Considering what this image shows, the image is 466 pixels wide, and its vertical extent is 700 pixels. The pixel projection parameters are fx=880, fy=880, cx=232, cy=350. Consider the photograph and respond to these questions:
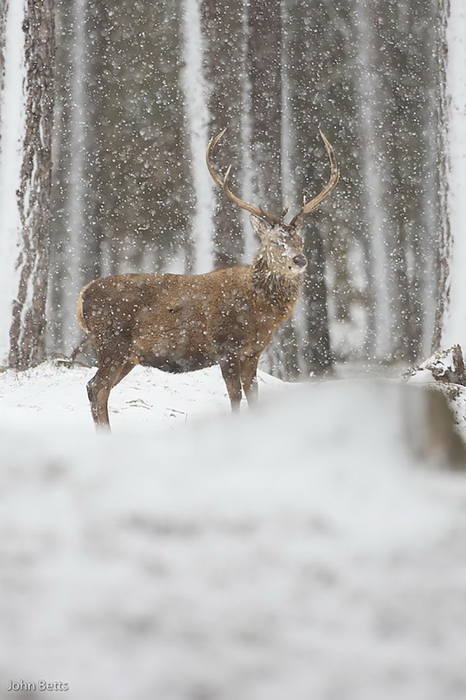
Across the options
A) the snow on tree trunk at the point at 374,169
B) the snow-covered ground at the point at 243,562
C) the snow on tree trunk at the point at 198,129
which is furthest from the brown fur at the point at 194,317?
the snow on tree trunk at the point at 374,169

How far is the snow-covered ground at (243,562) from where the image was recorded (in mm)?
1213

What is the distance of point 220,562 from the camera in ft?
4.40

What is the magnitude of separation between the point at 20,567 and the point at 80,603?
0.12m

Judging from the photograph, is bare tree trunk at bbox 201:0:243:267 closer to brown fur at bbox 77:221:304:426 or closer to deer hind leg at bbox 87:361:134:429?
brown fur at bbox 77:221:304:426

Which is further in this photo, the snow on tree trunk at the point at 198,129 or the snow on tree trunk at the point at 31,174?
the snow on tree trunk at the point at 198,129

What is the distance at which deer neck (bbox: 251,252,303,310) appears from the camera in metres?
4.46

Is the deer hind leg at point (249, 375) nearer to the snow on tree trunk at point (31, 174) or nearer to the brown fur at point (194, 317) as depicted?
the brown fur at point (194, 317)

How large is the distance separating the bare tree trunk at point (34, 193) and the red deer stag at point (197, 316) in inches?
88.0

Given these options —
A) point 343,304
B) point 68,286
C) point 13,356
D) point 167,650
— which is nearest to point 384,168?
point 343,304

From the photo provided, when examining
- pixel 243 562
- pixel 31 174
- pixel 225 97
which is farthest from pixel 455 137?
pixel 243 562

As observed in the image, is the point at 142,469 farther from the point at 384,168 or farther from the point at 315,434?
the point at 384,168

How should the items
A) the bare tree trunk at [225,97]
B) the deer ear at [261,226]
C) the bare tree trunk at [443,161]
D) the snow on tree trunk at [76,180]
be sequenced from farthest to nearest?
the bare tree trunk at [443,161] < the snow on tree trunk at [76,180] < the bare tree trunk at [225,97] < the deer ear at [261,226]
